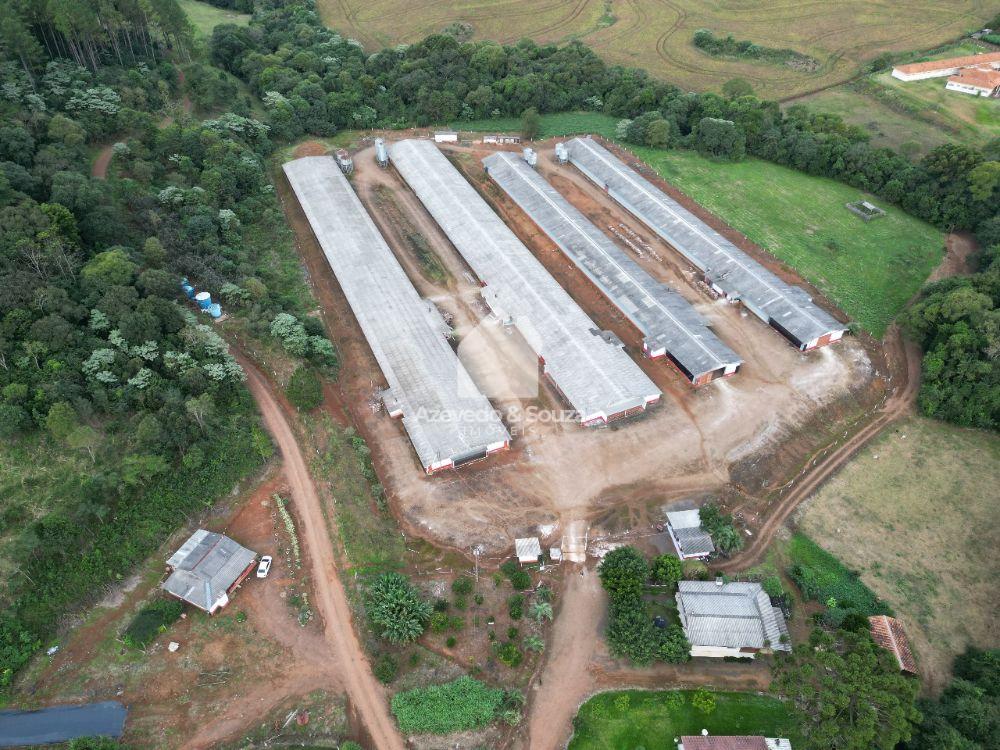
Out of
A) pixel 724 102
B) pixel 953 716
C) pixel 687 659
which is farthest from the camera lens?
pixel 724 102

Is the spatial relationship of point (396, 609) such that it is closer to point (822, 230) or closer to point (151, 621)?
point (151, 621)

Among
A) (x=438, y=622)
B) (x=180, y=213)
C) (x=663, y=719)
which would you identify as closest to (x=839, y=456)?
(x=663, y=719)

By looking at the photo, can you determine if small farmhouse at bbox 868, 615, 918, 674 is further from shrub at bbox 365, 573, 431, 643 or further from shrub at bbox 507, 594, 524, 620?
shrub at bbox 365, 573, 431, 643

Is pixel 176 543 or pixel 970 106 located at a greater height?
pixel 970 106

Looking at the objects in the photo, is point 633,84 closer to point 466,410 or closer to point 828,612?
point 466,410

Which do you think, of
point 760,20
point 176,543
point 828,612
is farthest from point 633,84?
point 176,543

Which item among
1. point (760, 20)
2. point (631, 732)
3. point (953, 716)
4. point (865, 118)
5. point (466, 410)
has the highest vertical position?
point (760, 20)

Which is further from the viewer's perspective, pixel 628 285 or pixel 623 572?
pixel 628 285
